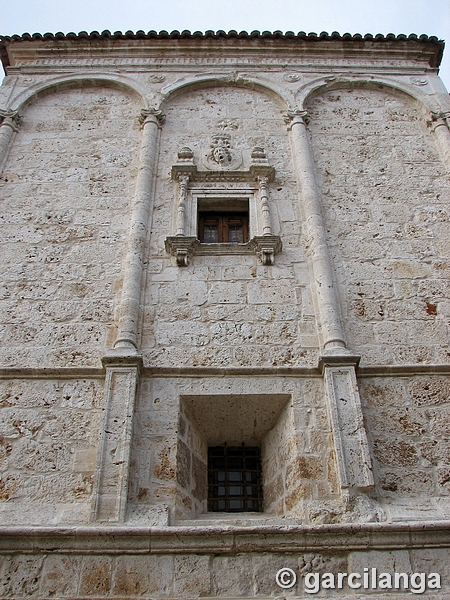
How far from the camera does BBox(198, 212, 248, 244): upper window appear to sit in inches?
270

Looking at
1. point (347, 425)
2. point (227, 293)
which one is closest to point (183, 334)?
point (227, 293)

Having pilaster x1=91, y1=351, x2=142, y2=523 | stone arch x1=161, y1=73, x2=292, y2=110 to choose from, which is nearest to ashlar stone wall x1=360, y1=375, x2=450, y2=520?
pilaster x1=91, y1=351, x2=142, y2=523

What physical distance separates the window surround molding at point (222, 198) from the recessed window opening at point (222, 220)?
48 mm

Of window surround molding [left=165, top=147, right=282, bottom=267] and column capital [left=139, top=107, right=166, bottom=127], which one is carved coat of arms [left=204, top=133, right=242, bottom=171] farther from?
column capital [left=139, top=107, right=166, bottom=127]

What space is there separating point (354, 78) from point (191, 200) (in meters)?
4.16

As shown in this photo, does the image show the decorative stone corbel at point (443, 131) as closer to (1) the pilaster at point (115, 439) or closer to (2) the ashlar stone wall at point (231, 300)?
(2) the ashlar stone wall at point (231, 300)

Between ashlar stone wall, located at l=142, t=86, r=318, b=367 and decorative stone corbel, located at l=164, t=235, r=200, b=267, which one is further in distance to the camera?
decorative stone corbel, located at l=164, t=235, r=200, b=267

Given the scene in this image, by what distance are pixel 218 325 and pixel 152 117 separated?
4035 millimetres

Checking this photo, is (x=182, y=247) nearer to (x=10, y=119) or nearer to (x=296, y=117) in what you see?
(x=296, y=117)

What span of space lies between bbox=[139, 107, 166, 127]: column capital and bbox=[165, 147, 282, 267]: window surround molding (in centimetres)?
90

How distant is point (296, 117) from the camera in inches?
320

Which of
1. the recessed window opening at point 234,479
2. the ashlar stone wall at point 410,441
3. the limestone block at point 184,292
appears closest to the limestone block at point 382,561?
the ashlar stone wall at point 410,441

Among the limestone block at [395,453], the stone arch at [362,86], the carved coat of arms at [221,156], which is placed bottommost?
the limestone block at [395,453]

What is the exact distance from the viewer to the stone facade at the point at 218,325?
398 centimetres
